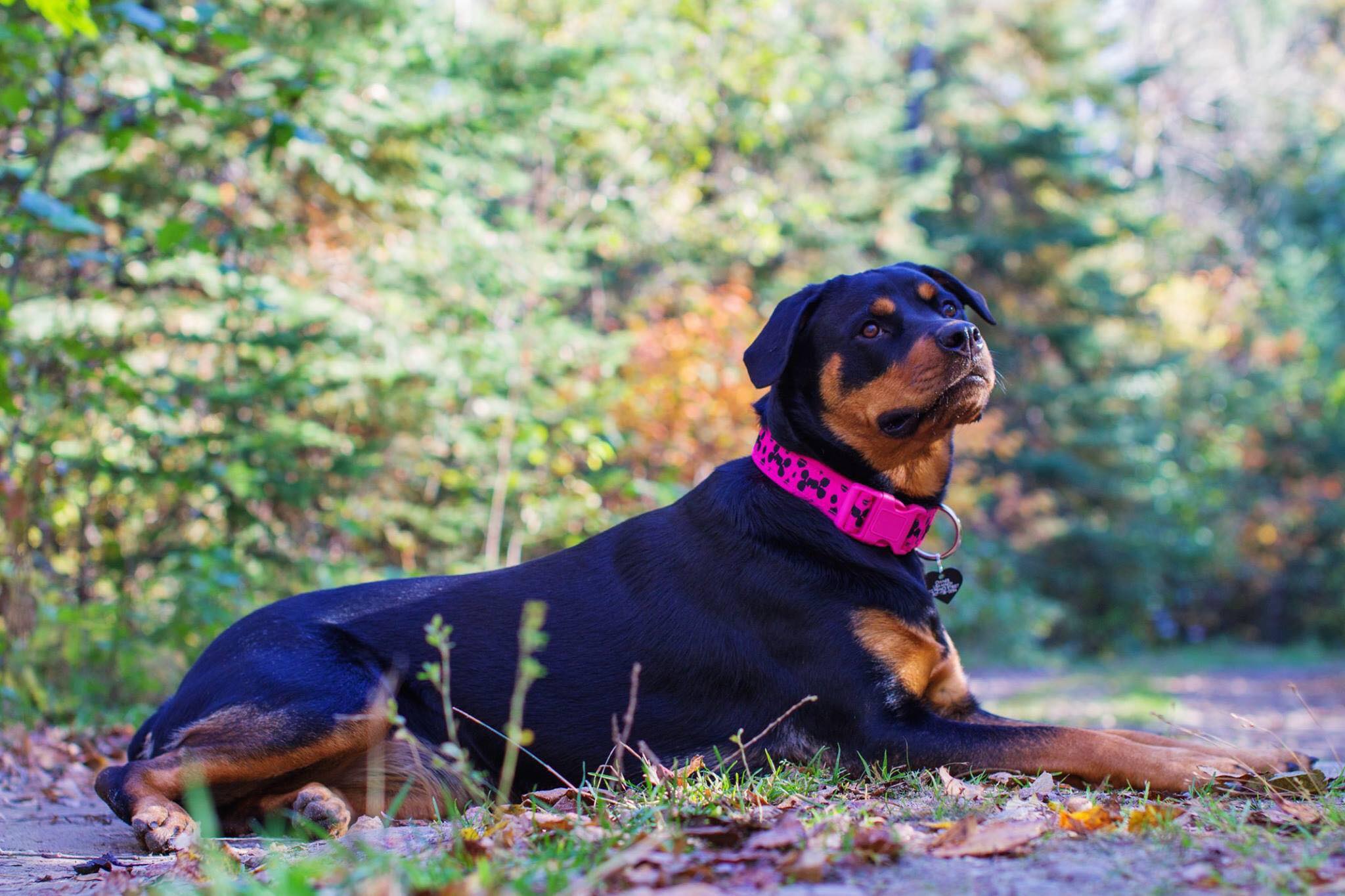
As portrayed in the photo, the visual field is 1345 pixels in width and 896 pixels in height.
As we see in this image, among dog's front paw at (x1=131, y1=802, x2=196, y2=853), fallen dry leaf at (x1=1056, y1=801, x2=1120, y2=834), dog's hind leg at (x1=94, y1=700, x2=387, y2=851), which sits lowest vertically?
dog's front paw at (x1=131, y1=802, x2=196, y2=853)

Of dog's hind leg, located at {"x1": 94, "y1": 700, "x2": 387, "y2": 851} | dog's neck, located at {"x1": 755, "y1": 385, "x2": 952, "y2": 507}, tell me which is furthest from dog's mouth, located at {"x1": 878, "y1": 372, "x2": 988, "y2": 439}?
dog's hind leg, located at {"x1": 94, "y1": 700, "x2": 387, "y2": 851}

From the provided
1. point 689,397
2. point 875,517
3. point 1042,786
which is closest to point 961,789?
point 1042,786

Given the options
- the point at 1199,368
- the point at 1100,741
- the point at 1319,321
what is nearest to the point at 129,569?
the point at 1100,741

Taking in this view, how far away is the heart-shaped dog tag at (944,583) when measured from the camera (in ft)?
13.2

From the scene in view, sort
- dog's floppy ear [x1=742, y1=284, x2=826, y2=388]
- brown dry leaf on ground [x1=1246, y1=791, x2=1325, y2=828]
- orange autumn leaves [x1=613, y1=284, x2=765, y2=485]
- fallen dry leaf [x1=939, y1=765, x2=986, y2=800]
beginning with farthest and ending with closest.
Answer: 1. orange autumn leaves [x1=613, y1=284, x2=765, y2=485]
2. dog's floppy ear [x1=742, y1=284, x2=826, y2=388]
3. fallen dry leaf [x1=939, y1=765, x2=986, y2=800]
4. brown dry leaf on ground [x1=1246, y1=791, x2=1325, y2=828]

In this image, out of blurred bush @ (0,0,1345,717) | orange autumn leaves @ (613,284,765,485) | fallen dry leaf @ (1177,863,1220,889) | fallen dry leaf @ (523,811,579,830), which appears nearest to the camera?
fallen dry leaf @ (1177,863,1220,889)

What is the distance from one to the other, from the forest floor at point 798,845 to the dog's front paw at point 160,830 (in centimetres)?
6

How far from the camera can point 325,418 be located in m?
10.3

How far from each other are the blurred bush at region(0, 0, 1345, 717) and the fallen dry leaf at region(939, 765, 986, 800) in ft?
12.8

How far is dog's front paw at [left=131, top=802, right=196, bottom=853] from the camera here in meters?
3.39

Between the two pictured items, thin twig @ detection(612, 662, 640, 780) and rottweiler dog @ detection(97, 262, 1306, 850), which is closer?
thin twig @ detection(612, 662, 640, 780)

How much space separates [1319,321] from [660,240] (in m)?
17.6

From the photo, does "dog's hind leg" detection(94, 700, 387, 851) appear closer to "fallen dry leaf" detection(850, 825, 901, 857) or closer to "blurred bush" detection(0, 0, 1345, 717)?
"fallen dry leaf" detection(850, 825, 901, 857)

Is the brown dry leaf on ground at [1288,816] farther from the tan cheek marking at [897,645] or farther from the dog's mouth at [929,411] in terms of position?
the dog's mouth at [929,411]
